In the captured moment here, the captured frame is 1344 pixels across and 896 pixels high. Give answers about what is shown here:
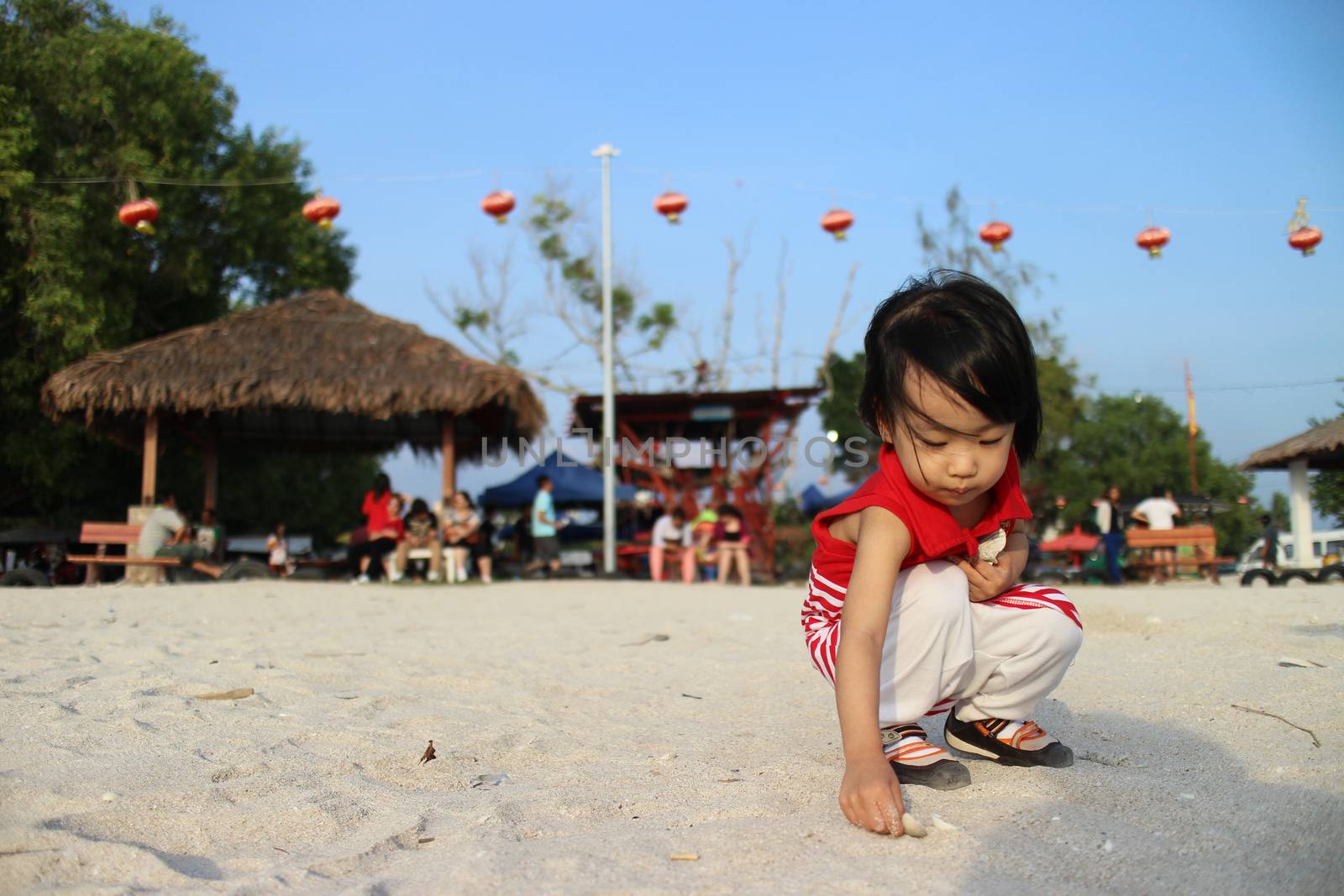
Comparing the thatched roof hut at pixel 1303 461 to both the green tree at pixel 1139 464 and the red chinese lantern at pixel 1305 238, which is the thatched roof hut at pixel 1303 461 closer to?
the red chinese lantern at pixel 1305 238

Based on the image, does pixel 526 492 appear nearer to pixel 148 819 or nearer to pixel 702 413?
pixel 702 413

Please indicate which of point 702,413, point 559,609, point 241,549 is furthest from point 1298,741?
point 241,549

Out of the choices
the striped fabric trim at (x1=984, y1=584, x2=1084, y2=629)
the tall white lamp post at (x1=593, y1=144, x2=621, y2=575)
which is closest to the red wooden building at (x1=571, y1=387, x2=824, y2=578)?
the tall white lamp post at (x1=593, y1=144, x2=621, y2=575)

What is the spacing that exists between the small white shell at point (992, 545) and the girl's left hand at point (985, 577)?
0.01 meters

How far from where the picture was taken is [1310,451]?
14891 mm

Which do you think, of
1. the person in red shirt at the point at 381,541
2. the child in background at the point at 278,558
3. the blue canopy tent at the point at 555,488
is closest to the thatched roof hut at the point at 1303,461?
the blue canopy tent at the point at 555,488

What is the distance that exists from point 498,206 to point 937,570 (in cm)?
1168

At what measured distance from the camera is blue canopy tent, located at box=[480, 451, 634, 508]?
63.9 ft

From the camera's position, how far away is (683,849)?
168 cm

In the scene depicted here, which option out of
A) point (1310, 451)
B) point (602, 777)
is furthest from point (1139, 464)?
point (602, 777)

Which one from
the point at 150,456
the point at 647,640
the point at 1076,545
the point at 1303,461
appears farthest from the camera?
the point at 1303,461

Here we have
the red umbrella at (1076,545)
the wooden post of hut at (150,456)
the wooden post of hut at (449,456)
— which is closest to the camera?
the wooden post of hut at (150,456)

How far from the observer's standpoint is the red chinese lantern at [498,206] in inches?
508

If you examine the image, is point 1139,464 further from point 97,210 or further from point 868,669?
point 868,669
